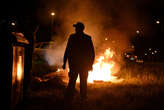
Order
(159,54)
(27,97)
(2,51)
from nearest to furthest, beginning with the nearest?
(2,51) → (27,97) → (159,54)

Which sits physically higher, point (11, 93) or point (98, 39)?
point (98, 39)

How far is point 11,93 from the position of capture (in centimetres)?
430

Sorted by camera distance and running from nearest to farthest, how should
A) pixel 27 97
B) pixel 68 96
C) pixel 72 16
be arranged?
pixel 68 96, pixel 27 97, pixel 72 16

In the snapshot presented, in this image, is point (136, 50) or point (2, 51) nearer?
point (2, 51)

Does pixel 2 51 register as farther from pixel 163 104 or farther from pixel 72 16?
pixel 72 16

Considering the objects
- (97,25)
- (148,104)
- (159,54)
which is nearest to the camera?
(148,104)

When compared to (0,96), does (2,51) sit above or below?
above

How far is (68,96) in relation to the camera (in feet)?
17.7

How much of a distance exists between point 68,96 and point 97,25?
12768 mm

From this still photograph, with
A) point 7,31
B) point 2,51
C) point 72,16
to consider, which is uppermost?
point 72,16

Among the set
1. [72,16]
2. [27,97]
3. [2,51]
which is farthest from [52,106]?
[72,16]

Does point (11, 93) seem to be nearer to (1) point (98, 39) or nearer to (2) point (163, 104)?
(2) point (163, 104)

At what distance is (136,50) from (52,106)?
1905 inches

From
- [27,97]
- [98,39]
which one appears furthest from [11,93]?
[98,39]
